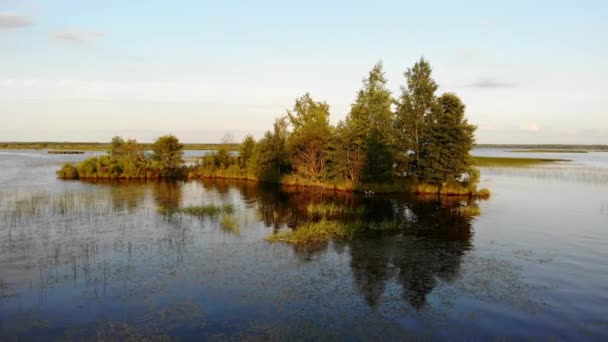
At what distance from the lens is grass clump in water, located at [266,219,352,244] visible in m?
28.3

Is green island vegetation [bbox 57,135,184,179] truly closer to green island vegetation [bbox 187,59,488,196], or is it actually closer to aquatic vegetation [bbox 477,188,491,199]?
green island vegetation [bbox 187,59,488,196]

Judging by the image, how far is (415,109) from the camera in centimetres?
5747

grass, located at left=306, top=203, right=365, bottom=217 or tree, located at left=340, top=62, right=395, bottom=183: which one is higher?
tree, located at left=340, top=62, right=395, bottom=183

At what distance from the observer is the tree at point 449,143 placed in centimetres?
5091

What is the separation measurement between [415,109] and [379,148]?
8.14m

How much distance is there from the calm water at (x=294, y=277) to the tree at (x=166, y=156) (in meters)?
35.7

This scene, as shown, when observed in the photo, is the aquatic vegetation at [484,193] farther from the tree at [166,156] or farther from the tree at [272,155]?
the tree at [166,156]

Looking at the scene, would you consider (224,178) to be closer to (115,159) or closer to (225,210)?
(115,159)

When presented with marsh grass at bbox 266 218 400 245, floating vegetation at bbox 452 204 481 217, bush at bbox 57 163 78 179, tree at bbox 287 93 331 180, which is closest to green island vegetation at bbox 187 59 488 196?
tree at bbox 287 93 331 180

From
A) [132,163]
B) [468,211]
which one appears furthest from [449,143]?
[132,163]

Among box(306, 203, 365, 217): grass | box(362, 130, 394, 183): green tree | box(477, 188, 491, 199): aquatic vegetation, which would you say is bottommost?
box(306, 203, 365, 217): grass

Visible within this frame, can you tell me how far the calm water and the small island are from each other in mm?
13540

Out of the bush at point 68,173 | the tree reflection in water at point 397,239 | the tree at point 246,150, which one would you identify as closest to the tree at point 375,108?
the tree reflection in water at point 397,239

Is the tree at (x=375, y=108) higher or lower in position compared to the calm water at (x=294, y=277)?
higher
